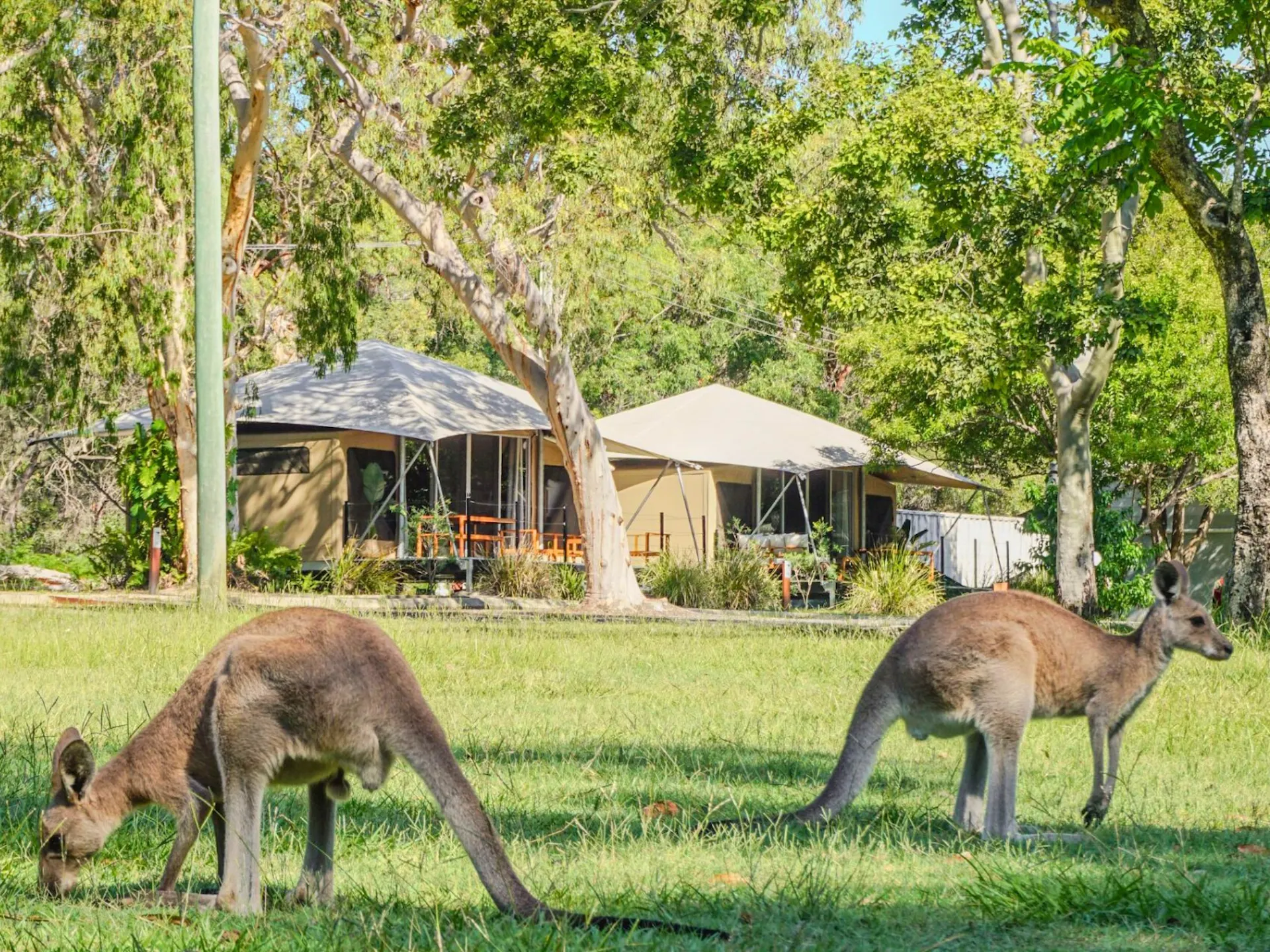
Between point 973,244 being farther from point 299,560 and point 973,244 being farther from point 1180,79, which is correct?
point 299,560

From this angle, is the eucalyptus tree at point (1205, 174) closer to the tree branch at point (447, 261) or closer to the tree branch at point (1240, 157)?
the tree branch at point (1240, 157)

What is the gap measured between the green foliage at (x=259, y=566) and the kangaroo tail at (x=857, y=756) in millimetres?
20526

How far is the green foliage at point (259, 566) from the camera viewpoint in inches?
993

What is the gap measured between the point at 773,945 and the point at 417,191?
20.9 m

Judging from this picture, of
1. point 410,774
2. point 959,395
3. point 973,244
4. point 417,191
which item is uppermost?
point 417,191

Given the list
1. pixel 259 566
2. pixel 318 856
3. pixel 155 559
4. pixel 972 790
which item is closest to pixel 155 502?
A: pixel 155 559

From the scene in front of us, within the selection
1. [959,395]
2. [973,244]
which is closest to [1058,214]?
[973,244]

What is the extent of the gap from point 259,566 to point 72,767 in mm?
21665

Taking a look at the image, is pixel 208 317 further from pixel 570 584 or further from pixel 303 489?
pixel 303 489

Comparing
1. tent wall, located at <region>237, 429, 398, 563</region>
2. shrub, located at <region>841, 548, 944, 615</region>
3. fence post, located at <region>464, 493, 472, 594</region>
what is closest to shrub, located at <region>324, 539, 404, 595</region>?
→ fence post, located at <region>464, 493, 472, 594</region>

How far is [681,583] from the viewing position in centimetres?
2616

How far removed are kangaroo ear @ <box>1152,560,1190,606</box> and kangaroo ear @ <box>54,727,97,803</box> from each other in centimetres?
410

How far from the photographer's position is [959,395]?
20203 mm

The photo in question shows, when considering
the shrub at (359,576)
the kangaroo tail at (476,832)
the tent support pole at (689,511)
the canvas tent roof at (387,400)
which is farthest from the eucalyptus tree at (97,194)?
the kangaroo tail at (476,832)
